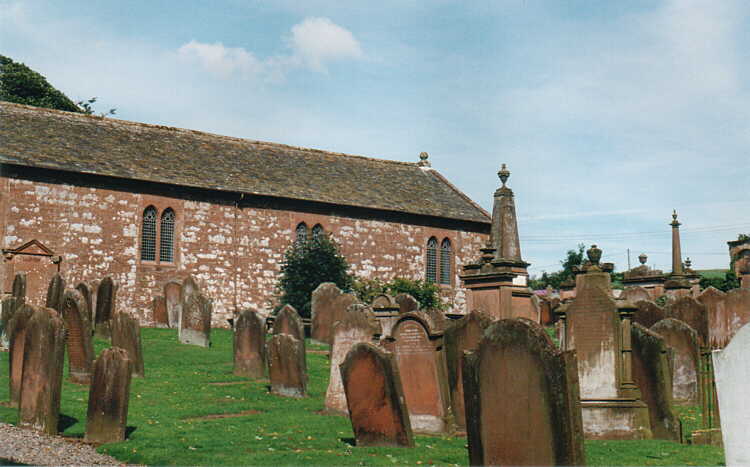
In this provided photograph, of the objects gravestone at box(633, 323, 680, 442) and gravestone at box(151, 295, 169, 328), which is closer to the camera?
gravestone at box(633, 323, 680, 442)

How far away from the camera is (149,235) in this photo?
32.2 meters

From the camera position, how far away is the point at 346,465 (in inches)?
A: 385

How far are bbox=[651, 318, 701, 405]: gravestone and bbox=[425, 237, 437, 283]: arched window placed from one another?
77.3 feet

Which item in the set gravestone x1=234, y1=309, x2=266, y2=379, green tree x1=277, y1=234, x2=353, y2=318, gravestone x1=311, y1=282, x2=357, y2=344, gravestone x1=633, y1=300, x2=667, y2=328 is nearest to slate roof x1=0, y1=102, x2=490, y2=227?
green tree x1=277, y1=234, x2=353, y2=318

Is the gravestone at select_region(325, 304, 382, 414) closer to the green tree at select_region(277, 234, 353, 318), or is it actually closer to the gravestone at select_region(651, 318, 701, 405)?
the gravestone at select_region(651, 318, 701, 405)

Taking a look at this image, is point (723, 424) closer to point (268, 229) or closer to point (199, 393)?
point (199, 393)

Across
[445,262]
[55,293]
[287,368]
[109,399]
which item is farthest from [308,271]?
[109,399]

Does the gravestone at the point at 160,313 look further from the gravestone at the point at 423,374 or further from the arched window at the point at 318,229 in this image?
the gravestone at the point at 423,374

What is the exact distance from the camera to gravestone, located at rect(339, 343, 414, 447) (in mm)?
11031

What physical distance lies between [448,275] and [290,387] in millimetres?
24218

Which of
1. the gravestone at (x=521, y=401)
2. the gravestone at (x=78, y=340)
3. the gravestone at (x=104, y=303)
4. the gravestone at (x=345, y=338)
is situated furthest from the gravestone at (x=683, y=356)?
the gravestone at (x=104, y=303)

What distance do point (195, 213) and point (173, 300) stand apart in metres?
6.36

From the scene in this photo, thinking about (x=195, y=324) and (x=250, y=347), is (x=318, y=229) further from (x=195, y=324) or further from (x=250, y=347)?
(x=250, y=347)

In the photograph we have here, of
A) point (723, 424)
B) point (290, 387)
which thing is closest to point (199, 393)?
point (290, 387)
